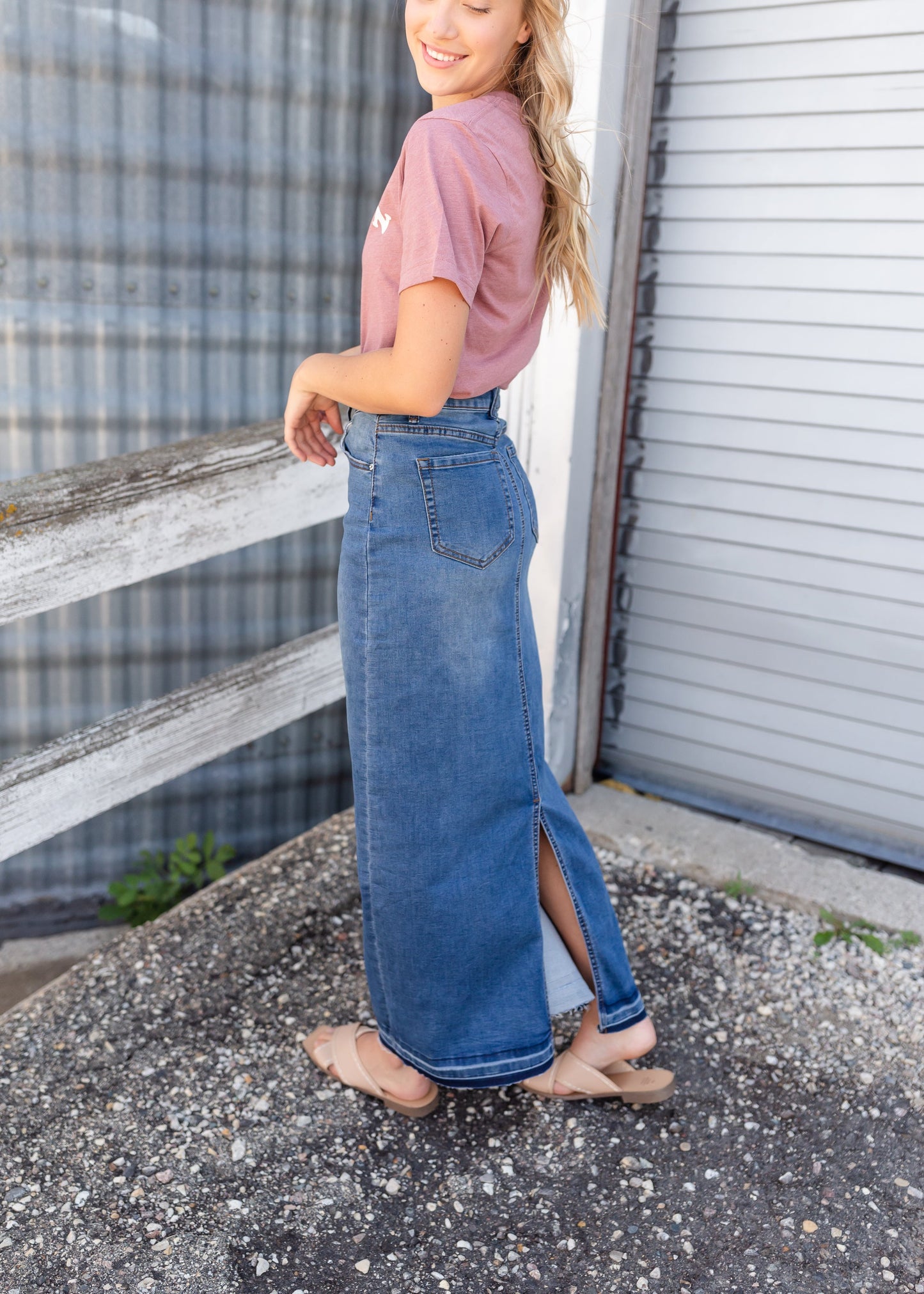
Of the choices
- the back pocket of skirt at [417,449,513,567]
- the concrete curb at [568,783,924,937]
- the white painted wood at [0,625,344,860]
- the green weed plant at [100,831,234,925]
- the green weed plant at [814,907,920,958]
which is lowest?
the green weed plant at [100,831,234,925]

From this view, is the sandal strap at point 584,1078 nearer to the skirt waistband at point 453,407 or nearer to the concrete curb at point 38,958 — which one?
the skirt waistband at point 453,407

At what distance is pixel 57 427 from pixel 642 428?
164cm

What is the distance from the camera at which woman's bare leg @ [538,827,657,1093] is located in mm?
2203

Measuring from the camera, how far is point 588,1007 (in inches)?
93.8

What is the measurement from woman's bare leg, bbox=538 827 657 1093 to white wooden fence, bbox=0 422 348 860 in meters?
0.95

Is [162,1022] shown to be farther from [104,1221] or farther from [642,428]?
[642,428]

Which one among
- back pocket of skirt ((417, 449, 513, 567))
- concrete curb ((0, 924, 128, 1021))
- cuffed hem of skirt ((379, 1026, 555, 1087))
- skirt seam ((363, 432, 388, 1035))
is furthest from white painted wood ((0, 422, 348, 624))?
concrete curb ((0, 924, 128, 1021))

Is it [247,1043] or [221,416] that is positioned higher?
[221,416]

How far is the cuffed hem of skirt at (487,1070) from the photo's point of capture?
2.18 metres

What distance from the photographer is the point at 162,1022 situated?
2.48 m

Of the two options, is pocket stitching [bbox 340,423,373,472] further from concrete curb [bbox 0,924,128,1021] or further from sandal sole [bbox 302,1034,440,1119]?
concrete curb [bbox 0,924,128,1021]

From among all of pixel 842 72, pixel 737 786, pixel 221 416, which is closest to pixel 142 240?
pixel 221 416

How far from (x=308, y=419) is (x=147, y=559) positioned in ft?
1.74

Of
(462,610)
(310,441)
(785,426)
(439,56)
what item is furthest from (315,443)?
(785,426)
